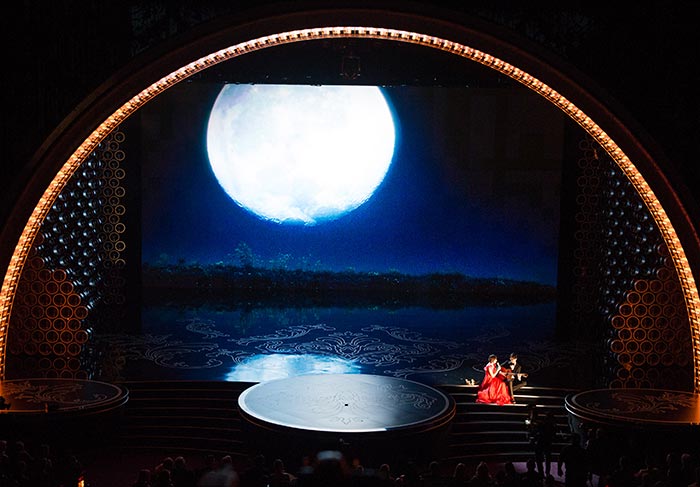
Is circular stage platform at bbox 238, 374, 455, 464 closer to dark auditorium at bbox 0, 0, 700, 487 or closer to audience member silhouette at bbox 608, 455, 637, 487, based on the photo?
Result: dark auditorium at bbox 0, 0, 700, 487

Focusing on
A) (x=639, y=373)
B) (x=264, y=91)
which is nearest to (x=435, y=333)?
(x=639, y=373)

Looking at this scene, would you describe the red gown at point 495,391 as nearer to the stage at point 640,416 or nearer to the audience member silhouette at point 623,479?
the stage at point 640,416

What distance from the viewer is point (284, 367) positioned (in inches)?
503

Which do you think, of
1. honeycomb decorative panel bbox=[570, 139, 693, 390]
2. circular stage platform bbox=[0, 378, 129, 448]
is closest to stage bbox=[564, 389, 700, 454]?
honeycomb decorative panel bbox=[570, 139, 693, 390]

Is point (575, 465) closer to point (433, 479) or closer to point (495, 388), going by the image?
point (433, 479)

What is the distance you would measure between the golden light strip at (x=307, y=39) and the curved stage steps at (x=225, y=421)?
195cm

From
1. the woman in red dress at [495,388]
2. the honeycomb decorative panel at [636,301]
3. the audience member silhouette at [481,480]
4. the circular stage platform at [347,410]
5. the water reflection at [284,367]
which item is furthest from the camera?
the honeycomb decorative panel at [636,301]

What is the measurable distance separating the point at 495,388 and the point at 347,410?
2.22m

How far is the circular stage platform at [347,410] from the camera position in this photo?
9.61 m

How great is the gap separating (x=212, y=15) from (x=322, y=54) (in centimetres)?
253

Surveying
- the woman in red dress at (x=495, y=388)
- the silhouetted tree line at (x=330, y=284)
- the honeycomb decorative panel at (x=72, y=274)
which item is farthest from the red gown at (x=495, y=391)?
the silhouetted tree line at (x=330, y=284)

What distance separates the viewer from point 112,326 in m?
15.0

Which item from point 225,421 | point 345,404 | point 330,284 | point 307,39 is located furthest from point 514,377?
point 330,284

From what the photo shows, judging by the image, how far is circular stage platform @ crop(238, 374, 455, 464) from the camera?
961 cm
